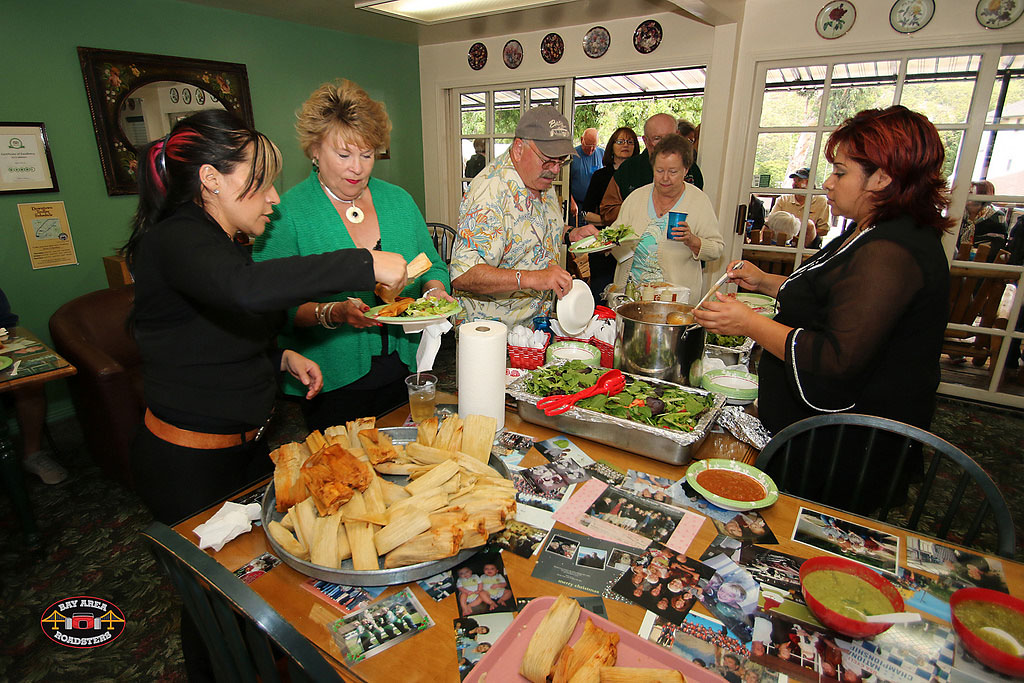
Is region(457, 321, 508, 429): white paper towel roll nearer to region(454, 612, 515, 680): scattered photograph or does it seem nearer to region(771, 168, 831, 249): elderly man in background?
region(454, 612, 515, 680): scattered photograph

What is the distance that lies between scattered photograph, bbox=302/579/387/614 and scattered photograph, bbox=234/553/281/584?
0.10m

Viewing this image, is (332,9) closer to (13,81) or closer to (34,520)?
(13,81)

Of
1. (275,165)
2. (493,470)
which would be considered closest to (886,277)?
(493,470)

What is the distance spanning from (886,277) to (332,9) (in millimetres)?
4632

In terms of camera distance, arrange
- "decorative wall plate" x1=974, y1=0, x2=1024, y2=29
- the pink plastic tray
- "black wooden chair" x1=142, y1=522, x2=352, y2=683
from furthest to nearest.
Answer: "decorative wall plate" x1=974, y1=0, x2=1024, y2=29 < the pink plastic tray < "black wooden chair" x1=142, y1=522, x2=352, y2=683

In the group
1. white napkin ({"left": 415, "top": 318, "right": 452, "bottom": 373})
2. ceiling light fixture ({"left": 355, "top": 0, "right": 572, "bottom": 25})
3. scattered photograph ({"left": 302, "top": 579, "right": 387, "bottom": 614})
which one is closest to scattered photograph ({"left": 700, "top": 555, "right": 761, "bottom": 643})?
scattered photograph ({"left": 302, "top": 579, "right": 387, "bottom": 614})

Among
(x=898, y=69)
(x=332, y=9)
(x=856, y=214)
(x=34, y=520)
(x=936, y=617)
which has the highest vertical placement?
(x=332, y=9)

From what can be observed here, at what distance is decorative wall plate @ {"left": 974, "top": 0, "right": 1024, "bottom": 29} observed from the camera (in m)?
3.41

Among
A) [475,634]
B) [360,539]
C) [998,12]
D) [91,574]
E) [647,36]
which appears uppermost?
[647,36]

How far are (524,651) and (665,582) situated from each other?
1.10 feet

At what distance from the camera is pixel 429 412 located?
1.57m

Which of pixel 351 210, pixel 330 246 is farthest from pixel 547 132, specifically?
pixel 330 246

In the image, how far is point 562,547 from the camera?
1.11 m

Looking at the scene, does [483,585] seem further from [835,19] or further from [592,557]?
[835,19]
